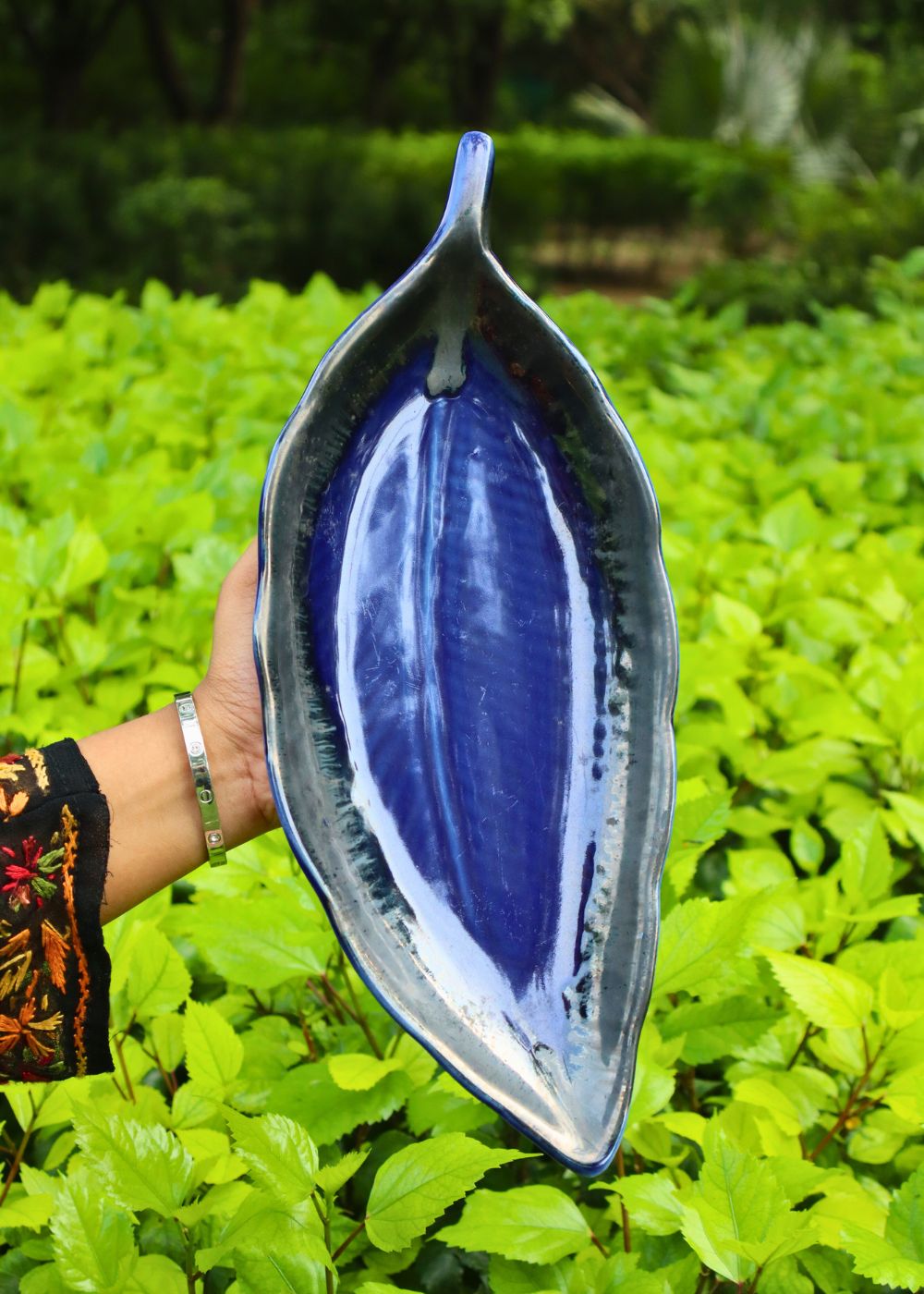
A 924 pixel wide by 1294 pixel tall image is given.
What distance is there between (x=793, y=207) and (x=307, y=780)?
367 inches

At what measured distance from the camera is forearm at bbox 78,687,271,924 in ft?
3.46

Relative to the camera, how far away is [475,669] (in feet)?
3.15

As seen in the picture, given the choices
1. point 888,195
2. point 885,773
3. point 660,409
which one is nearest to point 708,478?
point 660,409

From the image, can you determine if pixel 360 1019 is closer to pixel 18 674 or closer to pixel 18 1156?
pixel 18 1156

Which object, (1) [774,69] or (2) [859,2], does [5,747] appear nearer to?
(1) [774,69]

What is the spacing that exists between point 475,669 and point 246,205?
351 inches

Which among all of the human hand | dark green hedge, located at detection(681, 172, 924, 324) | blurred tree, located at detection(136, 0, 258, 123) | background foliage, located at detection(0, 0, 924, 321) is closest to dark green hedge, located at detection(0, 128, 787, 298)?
background foliage, located at detection(0, 0, 924, 321)

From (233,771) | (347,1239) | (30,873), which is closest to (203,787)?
(233,771)

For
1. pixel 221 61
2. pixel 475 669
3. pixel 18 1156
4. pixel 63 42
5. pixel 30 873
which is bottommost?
pixel 18 1156

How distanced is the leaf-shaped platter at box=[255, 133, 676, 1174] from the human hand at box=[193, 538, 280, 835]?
19cm

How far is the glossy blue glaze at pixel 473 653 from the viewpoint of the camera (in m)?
0.90

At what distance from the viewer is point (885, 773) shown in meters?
1.58

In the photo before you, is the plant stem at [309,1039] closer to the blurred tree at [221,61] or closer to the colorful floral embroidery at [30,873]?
the colorful floral embroidery at [30,873]

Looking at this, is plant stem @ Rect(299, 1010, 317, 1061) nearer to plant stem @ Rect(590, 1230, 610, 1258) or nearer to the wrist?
the wrist
